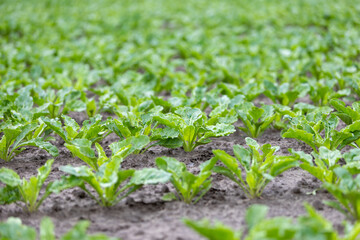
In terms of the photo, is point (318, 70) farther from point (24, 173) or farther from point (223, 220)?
point (24, 173)

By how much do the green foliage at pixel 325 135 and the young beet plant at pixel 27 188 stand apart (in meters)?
1.51

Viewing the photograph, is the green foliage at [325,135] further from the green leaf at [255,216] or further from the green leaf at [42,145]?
the green leaf at [42,145]

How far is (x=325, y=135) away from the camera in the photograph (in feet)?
9.56

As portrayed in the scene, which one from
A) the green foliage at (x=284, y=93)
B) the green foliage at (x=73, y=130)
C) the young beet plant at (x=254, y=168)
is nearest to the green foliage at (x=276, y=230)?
the young beet plant at (x=254, y=168)

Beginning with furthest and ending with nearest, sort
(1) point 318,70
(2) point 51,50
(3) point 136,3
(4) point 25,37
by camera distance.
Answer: (3) point 136,3, (4) point 25,37, (2) point 51,50, (1) point 318,70

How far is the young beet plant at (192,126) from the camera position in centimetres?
296

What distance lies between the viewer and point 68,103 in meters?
3.80

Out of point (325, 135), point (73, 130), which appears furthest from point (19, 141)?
point (325, 135)

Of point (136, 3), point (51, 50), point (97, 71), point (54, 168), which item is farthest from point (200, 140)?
point (136, 3)

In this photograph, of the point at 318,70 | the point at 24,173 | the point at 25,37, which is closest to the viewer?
the point at 24,173

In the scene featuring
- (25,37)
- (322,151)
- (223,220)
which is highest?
(25,37)

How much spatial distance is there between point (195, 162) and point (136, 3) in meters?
8.32

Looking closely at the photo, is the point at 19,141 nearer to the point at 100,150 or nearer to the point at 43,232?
the point at 100,150

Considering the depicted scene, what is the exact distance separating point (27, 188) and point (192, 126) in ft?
3.89
